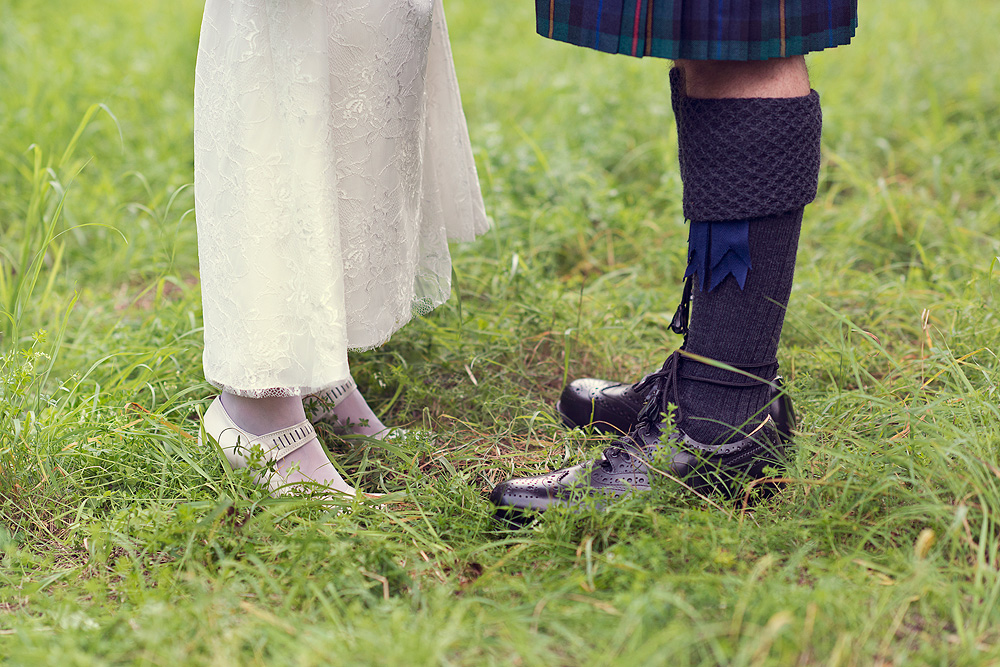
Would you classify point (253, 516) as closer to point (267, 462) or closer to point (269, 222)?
point (267, 462)

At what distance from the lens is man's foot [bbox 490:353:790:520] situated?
1.22 m

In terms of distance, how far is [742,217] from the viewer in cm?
116

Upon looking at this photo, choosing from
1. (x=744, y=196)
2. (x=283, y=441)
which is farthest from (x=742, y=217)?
(x=283, y=441)

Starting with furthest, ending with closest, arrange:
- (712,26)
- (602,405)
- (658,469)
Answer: (602,405) < (658,469) < (712,26)

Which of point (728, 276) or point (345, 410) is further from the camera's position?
point (345, 410)

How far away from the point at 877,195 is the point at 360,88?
1659 millimetres

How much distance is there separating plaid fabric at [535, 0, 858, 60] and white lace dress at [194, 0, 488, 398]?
0.91 feet

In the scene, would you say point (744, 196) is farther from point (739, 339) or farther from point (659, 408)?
point (659, 408)

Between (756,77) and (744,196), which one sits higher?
(756,77)

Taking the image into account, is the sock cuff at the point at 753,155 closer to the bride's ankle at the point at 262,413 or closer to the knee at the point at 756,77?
the knee at the point at 756,77

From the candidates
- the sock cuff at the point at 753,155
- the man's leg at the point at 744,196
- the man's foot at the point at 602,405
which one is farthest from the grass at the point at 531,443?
the sock cuff at the point at 753,155

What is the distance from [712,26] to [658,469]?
2.06 ft

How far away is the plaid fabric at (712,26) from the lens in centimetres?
110

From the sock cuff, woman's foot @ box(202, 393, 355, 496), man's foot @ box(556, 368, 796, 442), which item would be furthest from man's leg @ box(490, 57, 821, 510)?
woman's foot @ box(202, 393, 355, 496)
